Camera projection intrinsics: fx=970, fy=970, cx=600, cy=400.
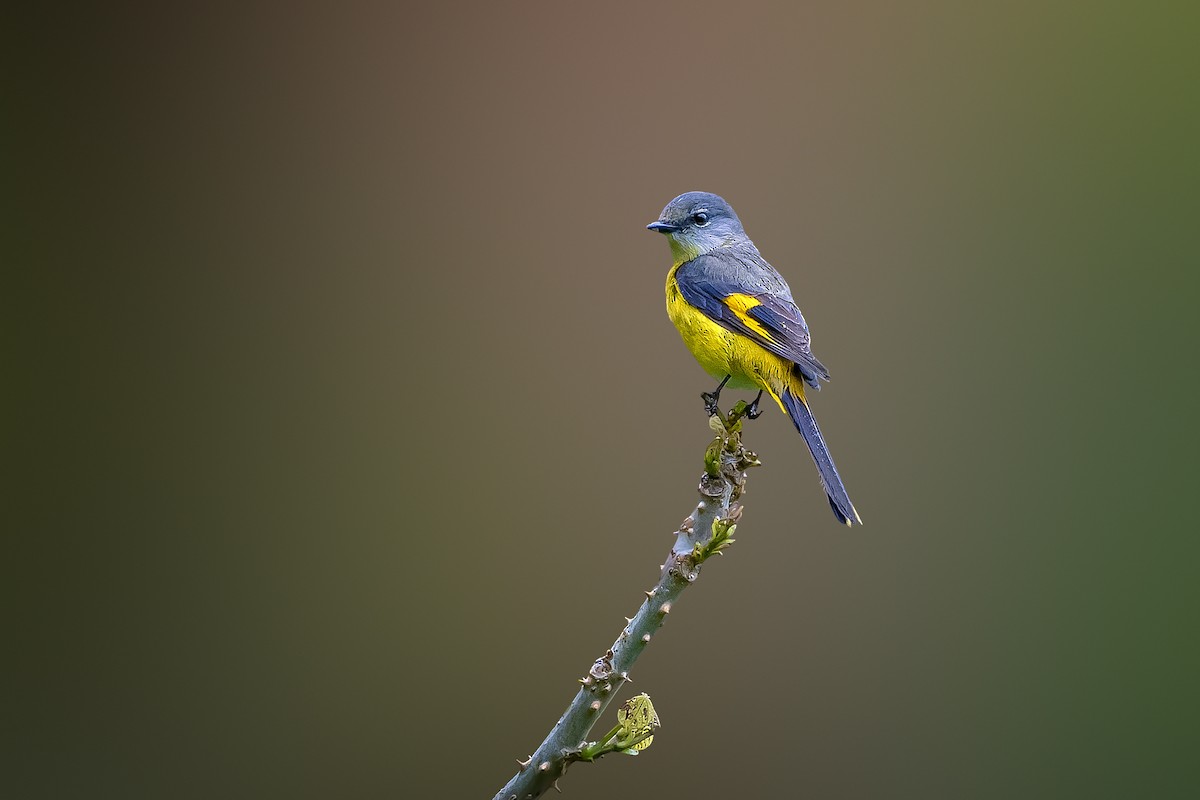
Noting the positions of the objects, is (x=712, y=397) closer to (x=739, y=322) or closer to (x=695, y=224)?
(x=739, y=322)

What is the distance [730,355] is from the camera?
2.29 metres

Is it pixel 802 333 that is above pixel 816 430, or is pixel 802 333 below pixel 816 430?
above

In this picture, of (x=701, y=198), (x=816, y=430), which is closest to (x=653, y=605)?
(x=816, y=430)

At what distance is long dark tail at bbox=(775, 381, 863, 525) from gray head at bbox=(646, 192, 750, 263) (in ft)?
1.98

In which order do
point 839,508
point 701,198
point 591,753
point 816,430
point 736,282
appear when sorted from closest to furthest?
1. point 591,753
2. point 839,508
3. point 816,430
4. point 736,282
5. point 701,198

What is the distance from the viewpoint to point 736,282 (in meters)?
2.47

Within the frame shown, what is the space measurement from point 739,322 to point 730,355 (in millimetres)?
82

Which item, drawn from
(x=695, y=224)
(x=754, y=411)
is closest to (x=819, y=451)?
(x=754, y=411)

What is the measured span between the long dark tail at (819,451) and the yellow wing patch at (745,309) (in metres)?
0.15

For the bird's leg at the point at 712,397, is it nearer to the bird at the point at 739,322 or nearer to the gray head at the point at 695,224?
the bird at the point at 739,322

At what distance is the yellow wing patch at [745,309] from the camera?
226 centimetres

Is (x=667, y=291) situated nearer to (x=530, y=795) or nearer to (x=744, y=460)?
(x=744, y=460)

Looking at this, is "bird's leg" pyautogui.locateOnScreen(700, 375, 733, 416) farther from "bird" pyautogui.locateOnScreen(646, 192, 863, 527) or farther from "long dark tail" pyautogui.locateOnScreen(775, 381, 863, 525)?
"long dark tail" pyautogui.locateOnScreen(775, 381, 863, 525)

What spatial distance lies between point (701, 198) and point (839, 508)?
1.05 m
